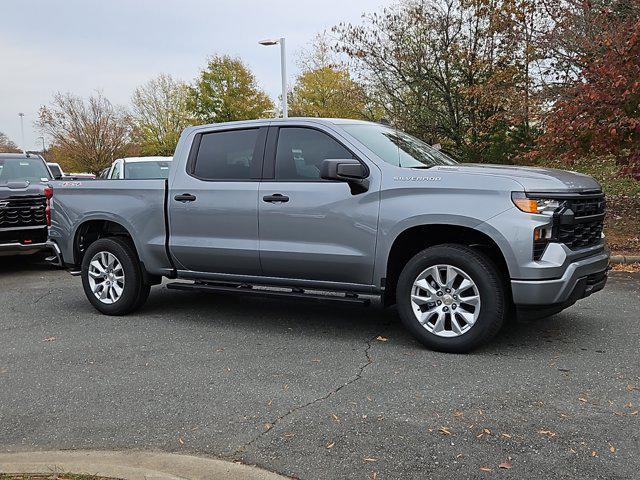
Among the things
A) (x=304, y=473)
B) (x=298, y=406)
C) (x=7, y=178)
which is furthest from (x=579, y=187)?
(x=7, y=178)

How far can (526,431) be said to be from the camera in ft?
11.7

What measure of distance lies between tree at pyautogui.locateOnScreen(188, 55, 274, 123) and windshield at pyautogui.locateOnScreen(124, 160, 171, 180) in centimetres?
2419

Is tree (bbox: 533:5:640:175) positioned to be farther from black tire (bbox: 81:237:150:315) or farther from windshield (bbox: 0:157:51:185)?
windshield (bbox: 0:157:51:185)

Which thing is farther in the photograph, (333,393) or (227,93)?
(227,93)

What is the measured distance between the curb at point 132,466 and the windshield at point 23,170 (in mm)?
8206

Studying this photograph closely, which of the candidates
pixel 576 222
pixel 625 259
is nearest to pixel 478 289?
pixel 576 222

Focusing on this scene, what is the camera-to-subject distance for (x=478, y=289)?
4.91 meters

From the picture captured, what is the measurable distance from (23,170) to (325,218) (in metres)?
7.69

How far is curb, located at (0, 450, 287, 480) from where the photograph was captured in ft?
10.1

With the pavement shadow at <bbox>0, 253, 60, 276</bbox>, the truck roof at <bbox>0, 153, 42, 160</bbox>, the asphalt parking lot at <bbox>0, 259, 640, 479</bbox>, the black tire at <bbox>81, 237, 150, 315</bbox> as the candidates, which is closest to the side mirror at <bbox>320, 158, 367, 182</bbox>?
the asphalt parking lot at <bbox>0, 259, 640, 479</bbox>

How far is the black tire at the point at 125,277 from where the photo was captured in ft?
21.6

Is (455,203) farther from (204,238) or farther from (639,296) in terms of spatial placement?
(639,296)

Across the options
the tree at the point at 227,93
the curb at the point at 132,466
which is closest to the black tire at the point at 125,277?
the curb at the point at 132,466

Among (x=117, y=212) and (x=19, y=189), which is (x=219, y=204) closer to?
(x=117, y=212)
